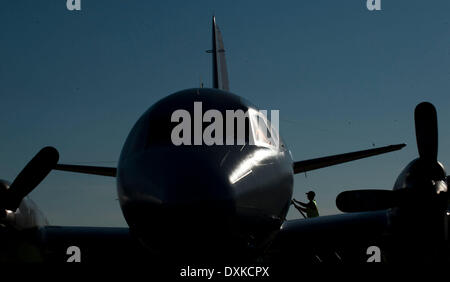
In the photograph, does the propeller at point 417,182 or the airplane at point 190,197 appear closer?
the airplane at point 190,197

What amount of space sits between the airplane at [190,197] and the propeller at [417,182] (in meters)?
0.11

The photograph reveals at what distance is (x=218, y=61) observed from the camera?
18.0 metres

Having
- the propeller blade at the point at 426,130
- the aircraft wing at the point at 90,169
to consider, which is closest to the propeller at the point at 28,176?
the aircraft wing at the point at 90,169

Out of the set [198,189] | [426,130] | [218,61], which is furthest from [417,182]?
[218,61]

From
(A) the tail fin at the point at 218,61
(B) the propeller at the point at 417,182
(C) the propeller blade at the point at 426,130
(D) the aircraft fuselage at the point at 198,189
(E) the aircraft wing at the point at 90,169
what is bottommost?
(D) the aircraft fuselage at the point at 198,189

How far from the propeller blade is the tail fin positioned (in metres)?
8.34

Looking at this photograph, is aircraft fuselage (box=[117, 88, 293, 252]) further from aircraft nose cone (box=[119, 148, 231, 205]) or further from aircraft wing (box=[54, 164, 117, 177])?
aircraft wing (box=[54, 164, 117, 177])

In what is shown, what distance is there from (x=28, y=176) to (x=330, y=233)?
6.09m

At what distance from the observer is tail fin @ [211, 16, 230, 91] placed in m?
17.5

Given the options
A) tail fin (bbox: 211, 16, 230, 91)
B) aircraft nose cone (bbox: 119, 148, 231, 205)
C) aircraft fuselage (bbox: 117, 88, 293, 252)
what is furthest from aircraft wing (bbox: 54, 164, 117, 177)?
tail fin (bbox: 211, 16, 230, 91)

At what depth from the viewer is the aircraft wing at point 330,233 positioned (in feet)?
36.1

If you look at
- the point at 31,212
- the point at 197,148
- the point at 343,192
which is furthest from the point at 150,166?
the point at 31,212

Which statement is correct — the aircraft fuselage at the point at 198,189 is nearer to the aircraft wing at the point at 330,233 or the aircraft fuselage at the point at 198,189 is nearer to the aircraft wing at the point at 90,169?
the aircraft wing at the point at 330,233

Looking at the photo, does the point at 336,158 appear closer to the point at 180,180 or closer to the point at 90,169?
the point at 90,169
